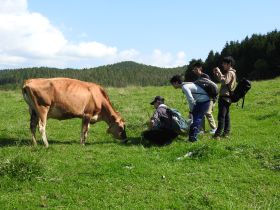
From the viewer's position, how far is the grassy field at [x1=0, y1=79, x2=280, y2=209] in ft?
26.2

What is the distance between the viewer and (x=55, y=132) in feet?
51.0

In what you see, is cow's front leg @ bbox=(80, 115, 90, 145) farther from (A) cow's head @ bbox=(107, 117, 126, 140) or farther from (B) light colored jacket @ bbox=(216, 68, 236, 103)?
(B) light colored jacket @ bbox=(216, 68, 236, 103)

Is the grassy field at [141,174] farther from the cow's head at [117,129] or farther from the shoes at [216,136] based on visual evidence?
the shoes at [216,136]

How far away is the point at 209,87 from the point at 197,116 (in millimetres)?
911

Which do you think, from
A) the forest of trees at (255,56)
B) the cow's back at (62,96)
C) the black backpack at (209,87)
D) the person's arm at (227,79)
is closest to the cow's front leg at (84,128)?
the cow's back at (62,96)

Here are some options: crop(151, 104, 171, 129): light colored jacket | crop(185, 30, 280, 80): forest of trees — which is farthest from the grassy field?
crop(185, 30, 280, 80): forest of trees

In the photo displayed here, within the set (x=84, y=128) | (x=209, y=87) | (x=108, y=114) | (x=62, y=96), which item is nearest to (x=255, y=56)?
(x=108, y=114)

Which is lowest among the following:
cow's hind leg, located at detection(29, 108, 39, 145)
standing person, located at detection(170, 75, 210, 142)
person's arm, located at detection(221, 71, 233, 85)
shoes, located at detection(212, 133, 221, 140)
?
shoes, located at detection(212, 133, 221, 140)

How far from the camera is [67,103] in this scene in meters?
13.2

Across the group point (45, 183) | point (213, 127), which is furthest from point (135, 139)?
Result: point (45, 183)

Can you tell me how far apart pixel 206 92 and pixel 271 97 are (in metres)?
11.6

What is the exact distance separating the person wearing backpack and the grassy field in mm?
274

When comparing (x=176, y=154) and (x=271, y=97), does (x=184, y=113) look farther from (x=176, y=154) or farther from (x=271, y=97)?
(x=176, y=154)

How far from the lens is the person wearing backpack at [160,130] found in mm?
12609
